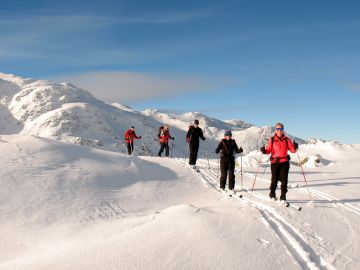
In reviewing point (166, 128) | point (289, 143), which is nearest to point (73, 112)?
point (166, 128)

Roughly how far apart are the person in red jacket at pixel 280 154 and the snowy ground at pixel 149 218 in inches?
28.4

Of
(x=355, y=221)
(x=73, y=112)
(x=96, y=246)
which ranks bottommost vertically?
(x=96, y=246)

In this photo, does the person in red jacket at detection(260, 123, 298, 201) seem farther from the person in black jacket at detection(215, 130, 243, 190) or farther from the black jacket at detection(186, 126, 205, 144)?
the black jacket at detection(186, 126, 205, 144)

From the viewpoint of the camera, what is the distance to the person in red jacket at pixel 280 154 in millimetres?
10617

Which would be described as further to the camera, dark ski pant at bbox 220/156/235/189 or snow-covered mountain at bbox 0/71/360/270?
dark ski pant at bbox 220/156/235/189

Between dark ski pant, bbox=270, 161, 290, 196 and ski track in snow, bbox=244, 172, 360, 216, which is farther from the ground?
dark ski pant, bbox=270, 161, 290, 196

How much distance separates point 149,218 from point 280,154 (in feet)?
13.6

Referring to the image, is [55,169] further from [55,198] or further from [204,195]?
[204,195]

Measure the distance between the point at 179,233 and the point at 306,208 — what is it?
4099 mm

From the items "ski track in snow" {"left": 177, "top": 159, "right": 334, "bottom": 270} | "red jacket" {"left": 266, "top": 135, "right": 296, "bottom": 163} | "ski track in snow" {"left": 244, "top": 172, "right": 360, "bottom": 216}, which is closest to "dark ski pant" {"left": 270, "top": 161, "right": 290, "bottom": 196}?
"red jacket" {"left": 266, "top": 135, "right": 296, "bottom": 163}

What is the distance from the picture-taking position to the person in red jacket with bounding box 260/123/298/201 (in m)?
10.6

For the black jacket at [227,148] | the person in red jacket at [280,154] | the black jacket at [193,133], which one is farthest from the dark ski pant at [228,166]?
the black jacket at [193,133]

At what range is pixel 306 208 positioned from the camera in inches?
379

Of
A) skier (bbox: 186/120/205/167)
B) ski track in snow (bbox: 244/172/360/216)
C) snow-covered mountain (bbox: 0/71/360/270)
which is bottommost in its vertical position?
snow-covered mountain (bbox: 0/71/360/270)
